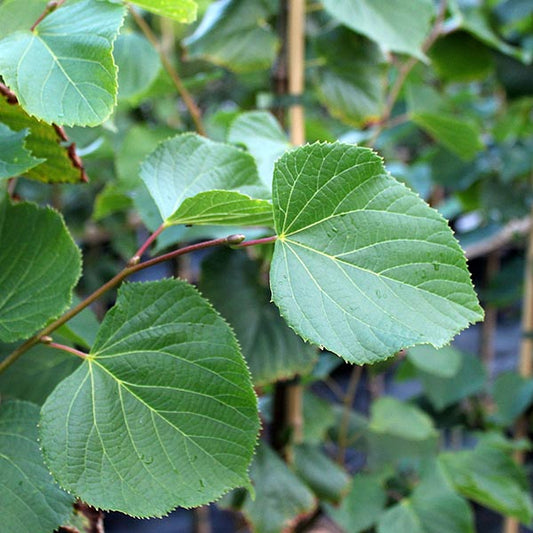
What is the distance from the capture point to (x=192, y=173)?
34 cm

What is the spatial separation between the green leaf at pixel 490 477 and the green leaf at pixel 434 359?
0.37 ft

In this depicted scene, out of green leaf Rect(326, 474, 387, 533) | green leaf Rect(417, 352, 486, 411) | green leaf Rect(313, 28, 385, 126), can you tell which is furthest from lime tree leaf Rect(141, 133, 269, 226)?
green leaf Rect(417, 352, 486, 411)

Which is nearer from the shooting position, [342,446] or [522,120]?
[342,446]

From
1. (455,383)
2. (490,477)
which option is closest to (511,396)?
(455,383)

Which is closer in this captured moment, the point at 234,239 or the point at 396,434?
the point at 234,239

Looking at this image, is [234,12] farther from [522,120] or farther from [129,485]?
[522,120]

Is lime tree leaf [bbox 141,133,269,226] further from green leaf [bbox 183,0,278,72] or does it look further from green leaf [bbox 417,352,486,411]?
green leaf [bbox 417,352,486,411]

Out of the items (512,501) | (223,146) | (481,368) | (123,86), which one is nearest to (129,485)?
(223,146)

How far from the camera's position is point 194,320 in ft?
0.92

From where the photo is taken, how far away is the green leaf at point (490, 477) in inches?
28.5

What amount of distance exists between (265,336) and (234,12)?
331 millimetres

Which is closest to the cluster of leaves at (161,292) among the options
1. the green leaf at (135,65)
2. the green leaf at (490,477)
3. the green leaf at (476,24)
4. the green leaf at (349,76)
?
the green leaf at (135,65)

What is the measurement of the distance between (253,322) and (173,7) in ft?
0.98

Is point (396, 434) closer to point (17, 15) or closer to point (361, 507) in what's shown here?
point (361, 507)
